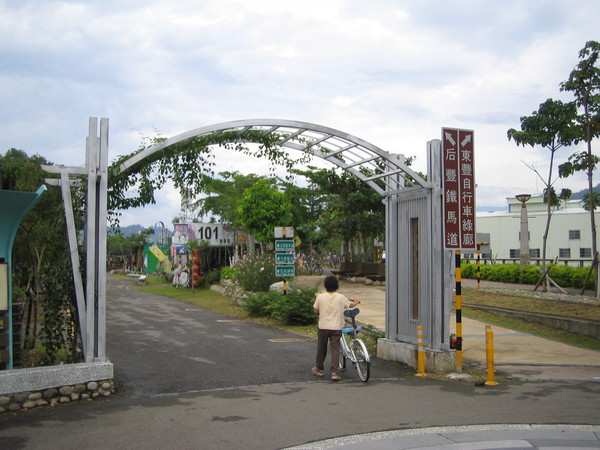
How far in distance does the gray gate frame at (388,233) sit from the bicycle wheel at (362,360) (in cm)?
123

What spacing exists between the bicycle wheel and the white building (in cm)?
3073

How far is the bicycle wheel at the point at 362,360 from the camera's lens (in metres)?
8.95

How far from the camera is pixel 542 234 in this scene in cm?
4091

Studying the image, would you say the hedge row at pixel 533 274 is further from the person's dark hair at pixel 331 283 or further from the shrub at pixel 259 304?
the person's dark hair at pixel 331 283

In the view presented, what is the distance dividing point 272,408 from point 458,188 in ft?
15.6

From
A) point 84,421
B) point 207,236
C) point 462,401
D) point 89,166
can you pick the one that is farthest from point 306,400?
point 207,236

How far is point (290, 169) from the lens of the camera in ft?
38.1

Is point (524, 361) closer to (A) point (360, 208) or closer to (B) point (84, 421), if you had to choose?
(B) point (84, 421)

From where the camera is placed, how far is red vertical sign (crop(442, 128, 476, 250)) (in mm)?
9625

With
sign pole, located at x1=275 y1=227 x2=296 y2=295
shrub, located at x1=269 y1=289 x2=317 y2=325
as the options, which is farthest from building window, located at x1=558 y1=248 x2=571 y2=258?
shrub, located at x1=269 y1=289 x2=317 y2=325

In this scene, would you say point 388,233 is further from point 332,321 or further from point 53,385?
point 53,385

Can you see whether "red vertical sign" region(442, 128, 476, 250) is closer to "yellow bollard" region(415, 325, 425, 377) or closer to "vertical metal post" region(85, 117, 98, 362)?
"yellow bollard" region(415, 325, 425, 377)

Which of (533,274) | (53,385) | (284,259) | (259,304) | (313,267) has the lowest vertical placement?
(53,385)

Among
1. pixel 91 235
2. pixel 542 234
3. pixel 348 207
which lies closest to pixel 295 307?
pixel 91 235
